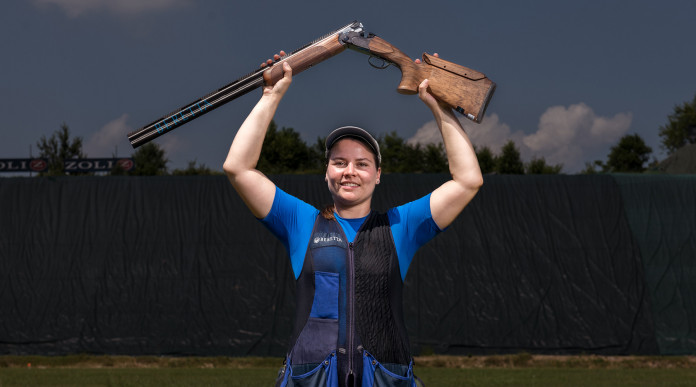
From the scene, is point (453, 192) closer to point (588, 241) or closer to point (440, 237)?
point (440, 237)

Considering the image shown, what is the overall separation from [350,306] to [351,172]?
1.79ft

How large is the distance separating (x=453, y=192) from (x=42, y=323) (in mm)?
10782

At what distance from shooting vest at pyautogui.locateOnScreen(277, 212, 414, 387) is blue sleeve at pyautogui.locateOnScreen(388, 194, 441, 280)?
55 mm

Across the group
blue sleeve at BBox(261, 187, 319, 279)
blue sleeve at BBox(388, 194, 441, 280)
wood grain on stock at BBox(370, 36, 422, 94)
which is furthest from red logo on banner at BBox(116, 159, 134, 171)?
blue sleeve at BBox(388, 194, 441, 280)

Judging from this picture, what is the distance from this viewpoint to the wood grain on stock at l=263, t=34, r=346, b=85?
11.3 ft

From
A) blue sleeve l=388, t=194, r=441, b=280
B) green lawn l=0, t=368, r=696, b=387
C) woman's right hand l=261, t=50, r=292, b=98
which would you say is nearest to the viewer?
blue sleeve l=388, t=194, r=441, b=280

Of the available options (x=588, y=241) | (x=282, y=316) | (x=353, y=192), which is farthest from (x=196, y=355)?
(x=353, y=192)

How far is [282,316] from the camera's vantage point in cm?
1200

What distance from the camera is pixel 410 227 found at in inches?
123

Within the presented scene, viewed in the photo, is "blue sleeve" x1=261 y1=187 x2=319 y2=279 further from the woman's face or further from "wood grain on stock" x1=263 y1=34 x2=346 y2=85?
"wood grain on stock" x1=263 y1=34 x2=346 y2=85

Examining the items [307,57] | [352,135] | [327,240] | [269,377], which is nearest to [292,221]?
[327,240]

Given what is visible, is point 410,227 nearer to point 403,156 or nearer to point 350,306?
point 350,306

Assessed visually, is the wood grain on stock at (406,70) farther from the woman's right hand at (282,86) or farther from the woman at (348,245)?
the woman's right hand at (282,86)

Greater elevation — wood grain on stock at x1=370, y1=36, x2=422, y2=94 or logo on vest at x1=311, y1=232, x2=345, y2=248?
wood grain on stock at x1=370, y1=36, x2=422, y2=94
